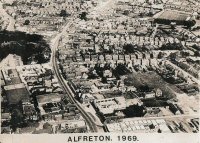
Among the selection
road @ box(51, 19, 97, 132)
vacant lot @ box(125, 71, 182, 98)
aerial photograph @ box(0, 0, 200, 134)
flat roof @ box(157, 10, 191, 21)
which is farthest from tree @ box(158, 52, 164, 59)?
road @ box(51, 19, 97, 132)

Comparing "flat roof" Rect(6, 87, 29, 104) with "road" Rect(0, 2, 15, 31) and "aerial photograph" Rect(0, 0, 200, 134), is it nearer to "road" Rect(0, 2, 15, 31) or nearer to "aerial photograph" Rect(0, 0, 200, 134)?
"aerial photograph" Rect(0, 0, 200, 134)

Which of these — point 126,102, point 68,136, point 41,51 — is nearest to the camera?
point 68,136

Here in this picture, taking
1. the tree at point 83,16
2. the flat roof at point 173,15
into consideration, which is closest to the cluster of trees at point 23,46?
the tree at point 83,16

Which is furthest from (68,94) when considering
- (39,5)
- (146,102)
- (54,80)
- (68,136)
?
(39,5)

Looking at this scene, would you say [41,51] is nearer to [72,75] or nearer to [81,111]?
[72,75]

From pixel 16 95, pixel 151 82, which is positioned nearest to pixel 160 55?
pixel 151 82

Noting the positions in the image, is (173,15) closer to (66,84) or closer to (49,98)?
(66,84)

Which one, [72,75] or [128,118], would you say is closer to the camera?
[128,118]

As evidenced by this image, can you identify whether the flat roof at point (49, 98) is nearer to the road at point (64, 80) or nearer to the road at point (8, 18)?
the road at point (64, 80)
